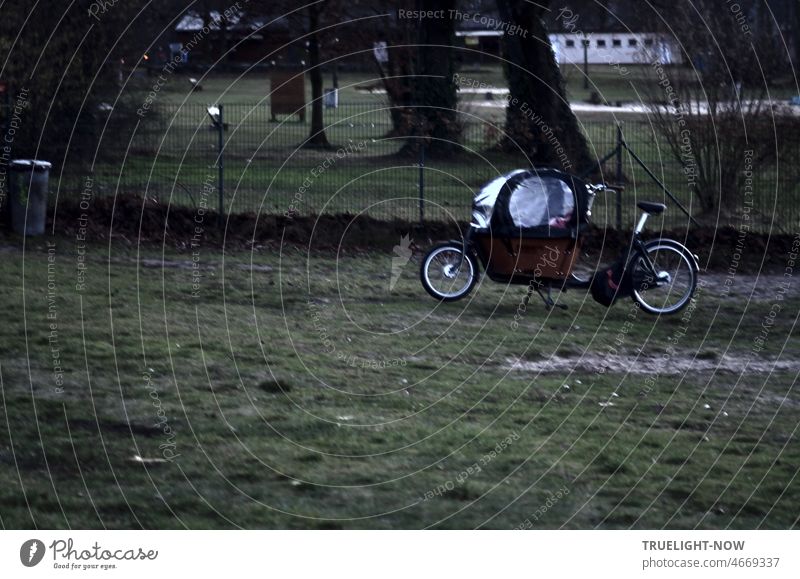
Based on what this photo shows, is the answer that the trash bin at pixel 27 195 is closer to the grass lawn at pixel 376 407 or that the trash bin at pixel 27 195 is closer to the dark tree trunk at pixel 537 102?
the grass lawn at pixel 376 407

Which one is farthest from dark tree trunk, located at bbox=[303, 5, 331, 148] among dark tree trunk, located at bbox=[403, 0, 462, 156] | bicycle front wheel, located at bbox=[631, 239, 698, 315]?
bicycle front wheel, located at bbox=[631, 239, 698, 315]

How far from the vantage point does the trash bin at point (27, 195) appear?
15875 millimetres

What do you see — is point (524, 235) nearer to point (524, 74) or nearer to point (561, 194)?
point (561, 194)

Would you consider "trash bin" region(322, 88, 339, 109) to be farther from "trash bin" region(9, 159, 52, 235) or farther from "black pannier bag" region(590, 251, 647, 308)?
"black pannier bag" region(590, 251, 647, 308)

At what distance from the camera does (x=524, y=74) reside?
22.0m

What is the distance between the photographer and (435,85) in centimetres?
2589

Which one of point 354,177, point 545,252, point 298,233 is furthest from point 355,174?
point 545,252

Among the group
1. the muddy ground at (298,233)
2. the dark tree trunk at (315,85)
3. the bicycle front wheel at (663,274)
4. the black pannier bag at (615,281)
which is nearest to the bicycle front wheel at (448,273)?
the black pannier bag at (615,281)

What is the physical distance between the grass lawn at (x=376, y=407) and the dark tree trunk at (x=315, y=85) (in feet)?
40.2

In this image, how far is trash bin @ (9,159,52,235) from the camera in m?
15.9

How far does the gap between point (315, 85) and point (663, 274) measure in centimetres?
1931

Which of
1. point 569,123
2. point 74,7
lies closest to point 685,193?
point 569,123

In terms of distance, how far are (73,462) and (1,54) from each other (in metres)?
10.8

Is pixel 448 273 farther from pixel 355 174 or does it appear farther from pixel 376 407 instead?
pixel 355 174
